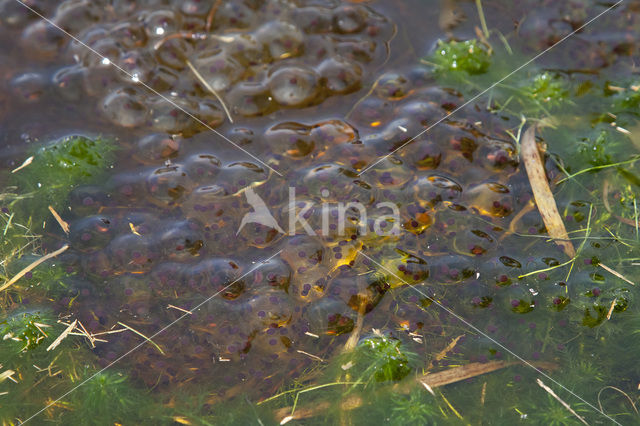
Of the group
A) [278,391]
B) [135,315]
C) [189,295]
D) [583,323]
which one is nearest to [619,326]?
[583,323]

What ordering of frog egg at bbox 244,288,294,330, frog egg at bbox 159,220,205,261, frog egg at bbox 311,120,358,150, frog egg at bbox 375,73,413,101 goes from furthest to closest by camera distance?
frog egg at bbox 375,73,413,101 < frog egg at bbox 311,120,358,150 < frog egg at bbox 159,220,205,261 < frog egg at bbox 244,288,294,330

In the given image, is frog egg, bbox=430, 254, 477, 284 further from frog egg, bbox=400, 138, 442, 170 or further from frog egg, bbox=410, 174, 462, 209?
frog egg, bbox=400, 138, 442, 170

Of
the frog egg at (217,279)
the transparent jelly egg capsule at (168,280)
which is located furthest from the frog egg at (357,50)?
the transparent jelly egg capsule at (168,280)

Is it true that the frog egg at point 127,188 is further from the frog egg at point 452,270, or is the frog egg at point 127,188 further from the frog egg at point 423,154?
the frog egg at point 452,270

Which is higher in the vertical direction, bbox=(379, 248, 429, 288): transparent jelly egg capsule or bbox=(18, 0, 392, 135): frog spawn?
bbox=(18, 0, 392, 135): frog spawn

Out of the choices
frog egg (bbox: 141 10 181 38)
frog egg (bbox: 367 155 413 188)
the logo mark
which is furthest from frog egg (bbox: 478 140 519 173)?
frog egg (bbox: 141 10 181 38)

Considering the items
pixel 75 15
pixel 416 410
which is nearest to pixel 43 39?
pixel 75 15
